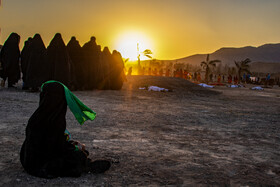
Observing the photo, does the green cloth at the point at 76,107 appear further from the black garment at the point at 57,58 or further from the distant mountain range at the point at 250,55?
the distant mountain range at the point at 250,55

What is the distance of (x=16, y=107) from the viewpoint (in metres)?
8.18

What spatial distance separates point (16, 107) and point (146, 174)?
622 cm

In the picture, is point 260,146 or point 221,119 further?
point 221,119

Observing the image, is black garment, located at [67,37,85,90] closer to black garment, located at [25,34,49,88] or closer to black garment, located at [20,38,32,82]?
black garment, located at [25,34,49,88]

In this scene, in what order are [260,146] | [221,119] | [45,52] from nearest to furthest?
1. [260,146]
2. [221,119]
3. [45,52]

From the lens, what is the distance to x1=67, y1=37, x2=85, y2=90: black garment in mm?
14406

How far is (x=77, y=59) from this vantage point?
47.7ft

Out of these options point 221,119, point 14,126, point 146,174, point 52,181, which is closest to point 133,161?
point 146,174

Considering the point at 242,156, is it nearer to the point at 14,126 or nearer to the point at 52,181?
the point at 52,181

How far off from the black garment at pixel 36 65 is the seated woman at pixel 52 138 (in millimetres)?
9631

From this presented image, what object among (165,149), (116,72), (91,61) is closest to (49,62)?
(91,61)

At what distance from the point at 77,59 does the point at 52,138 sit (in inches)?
470

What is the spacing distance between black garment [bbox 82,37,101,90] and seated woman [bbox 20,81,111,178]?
1187 centimetres

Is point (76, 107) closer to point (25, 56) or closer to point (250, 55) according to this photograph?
point (25, 56)
